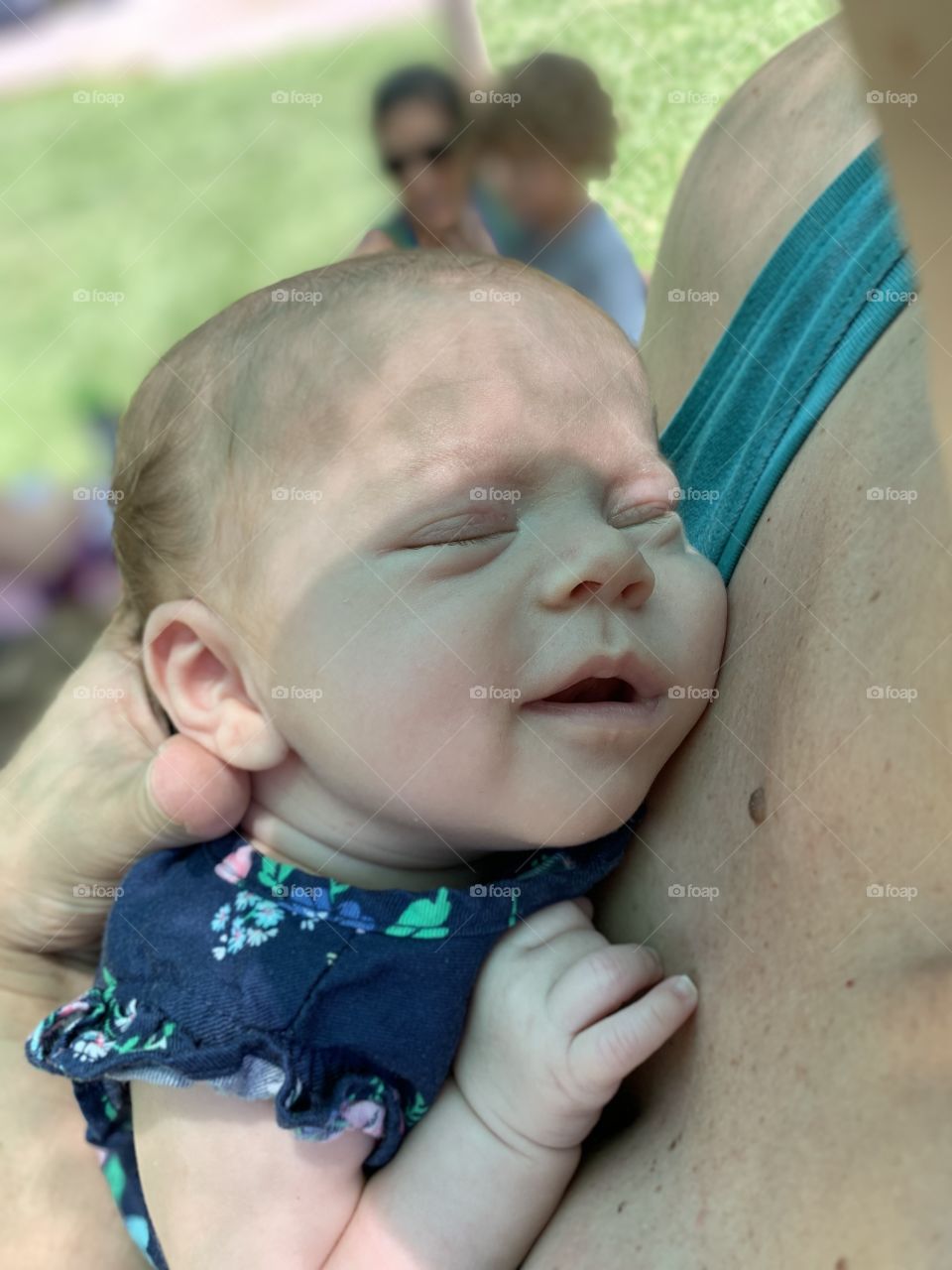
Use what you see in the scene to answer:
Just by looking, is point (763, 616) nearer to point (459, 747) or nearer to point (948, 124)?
point (459, 747)

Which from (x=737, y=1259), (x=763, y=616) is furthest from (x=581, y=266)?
(x=737, y=1259)

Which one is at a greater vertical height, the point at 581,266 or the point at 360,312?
the point at 360,312

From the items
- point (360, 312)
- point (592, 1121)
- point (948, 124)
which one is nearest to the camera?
point (948, 124)

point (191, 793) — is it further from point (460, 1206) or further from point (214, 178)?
point (214, 178)

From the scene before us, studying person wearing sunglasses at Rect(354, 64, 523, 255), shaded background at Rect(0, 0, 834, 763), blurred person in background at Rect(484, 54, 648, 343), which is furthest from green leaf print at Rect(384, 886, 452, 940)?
person wearing sunglasses at Rect(354, 64, 523, 255)

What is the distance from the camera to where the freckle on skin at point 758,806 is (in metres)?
0.95

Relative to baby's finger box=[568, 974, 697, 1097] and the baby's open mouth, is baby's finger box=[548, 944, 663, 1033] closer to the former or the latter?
baby's finger box=[568, 974, 697, 1097]

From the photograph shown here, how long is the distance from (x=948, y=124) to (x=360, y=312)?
746 millimetres

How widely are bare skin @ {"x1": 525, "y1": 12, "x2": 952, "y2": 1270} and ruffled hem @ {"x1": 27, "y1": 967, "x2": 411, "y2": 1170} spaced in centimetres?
16

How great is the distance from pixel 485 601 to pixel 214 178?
Result: 6.88 metres

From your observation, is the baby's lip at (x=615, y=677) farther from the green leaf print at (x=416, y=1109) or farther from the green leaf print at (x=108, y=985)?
the green leaf print at (x=108, y=985)

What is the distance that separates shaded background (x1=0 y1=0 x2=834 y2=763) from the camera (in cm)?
345

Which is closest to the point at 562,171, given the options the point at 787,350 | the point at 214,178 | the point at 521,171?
the point at 521,171

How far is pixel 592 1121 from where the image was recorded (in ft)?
3.31
